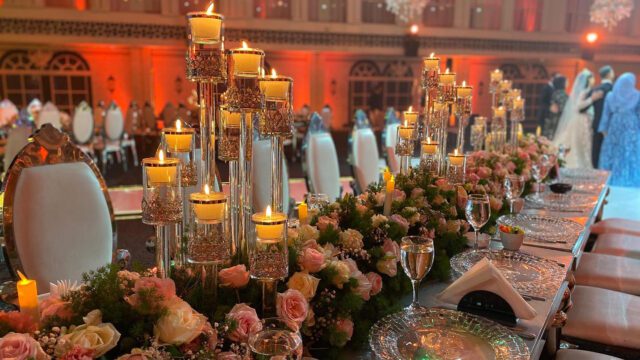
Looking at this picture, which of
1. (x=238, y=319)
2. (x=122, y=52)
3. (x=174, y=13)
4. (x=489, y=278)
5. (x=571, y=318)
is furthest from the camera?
(x=122, y=52)

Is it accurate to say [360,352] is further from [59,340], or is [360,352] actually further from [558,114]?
[558,114]

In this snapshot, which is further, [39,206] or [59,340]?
[39,206]

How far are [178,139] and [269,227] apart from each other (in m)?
0.38

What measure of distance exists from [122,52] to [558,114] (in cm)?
900

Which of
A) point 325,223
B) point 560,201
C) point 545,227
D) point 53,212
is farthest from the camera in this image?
point 560,201

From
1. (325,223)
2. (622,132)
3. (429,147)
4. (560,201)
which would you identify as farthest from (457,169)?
(622,132)

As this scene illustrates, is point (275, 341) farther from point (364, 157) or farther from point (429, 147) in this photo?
point (364, 157)

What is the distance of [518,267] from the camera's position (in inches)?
68.7

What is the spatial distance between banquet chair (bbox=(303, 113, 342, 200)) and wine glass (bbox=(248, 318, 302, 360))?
2425mm

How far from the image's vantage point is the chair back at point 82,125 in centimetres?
762

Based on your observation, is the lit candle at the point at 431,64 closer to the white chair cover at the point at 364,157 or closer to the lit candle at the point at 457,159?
the lit candle at the point at 457,159

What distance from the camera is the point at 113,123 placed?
8.07 metres

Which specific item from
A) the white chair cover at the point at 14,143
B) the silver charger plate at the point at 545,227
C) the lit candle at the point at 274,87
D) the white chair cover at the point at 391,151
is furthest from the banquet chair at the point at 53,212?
the white chair cover at the point at 14,143

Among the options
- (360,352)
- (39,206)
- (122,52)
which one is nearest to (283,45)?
(122,52)
